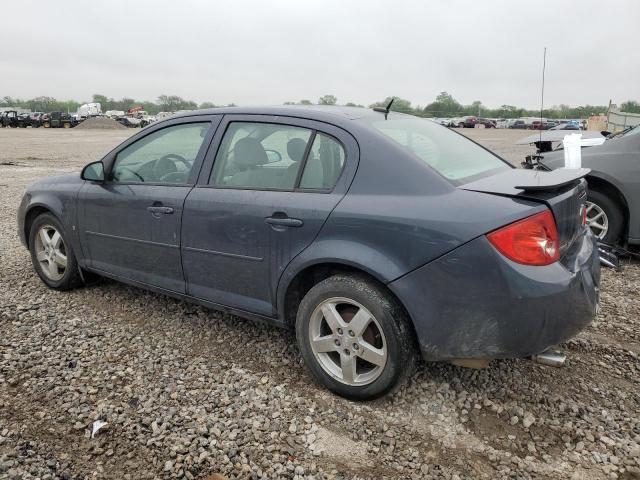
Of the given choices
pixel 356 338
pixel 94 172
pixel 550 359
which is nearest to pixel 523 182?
pixel 550 359

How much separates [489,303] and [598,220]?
12.0ft

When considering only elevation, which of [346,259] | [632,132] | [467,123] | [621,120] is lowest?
[346,259]

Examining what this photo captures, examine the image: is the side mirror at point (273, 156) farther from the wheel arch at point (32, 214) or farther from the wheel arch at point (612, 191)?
the wheel arch at point (612, 191)

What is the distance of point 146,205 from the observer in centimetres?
355

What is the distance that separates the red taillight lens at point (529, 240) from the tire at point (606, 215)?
10.9ft

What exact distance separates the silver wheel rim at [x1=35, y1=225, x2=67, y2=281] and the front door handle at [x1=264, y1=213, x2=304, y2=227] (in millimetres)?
2321

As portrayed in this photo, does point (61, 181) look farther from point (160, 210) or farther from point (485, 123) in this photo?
point (485, 123)

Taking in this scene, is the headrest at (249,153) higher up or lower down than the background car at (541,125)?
lower down

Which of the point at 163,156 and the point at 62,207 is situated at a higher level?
the point at 163,156

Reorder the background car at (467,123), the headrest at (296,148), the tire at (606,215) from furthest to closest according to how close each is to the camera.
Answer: the background car at (467,123) < the tire at (606,215) < the headrest at (296,148)

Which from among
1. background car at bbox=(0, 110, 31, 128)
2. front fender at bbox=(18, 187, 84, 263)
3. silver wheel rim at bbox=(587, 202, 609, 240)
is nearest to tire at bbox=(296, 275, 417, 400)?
front fender at bbox=(18, 187, 84, 263)

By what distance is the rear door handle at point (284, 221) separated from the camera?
283cm

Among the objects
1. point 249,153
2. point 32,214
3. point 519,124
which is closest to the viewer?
point 249,153

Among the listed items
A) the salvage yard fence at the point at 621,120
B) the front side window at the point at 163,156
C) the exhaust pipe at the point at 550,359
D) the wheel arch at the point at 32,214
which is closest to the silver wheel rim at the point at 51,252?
the wheel arch at the point at 32,214
